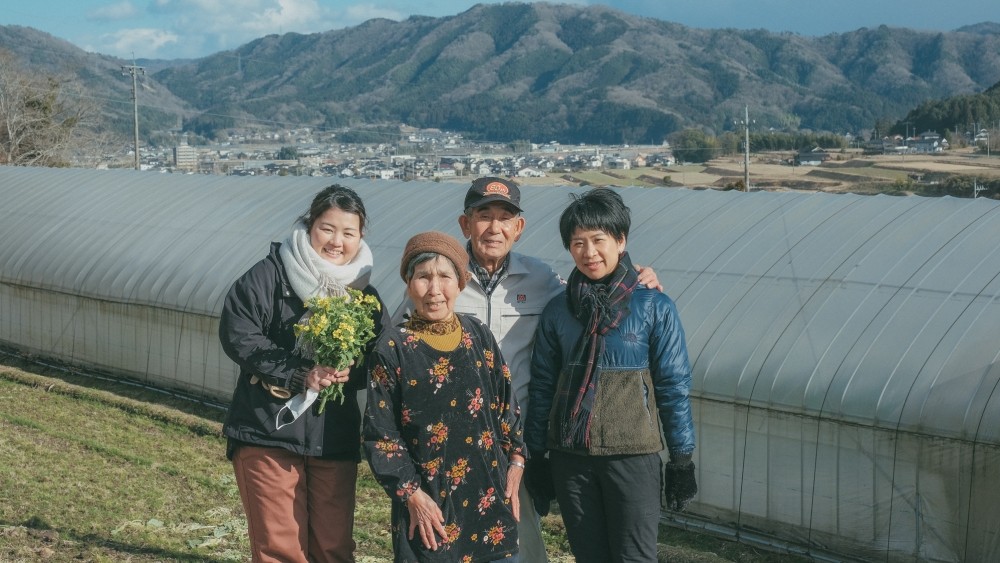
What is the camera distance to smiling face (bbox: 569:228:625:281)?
17.0 ft

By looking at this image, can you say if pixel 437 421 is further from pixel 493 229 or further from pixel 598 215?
pixel 598 215

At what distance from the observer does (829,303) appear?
9.50 metres

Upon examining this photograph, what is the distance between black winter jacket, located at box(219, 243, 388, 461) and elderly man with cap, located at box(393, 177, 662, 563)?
52cm

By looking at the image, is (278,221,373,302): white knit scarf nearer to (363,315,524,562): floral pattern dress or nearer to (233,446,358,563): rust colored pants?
(363,315,524,562): floral pattern dress

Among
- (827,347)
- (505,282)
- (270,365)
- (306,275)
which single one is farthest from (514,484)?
(827,347)

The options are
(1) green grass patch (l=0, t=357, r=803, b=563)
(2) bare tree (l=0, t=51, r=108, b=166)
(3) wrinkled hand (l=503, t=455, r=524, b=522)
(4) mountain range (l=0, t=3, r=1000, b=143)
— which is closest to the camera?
(3) wrinkled hand (l=503, t=455, r=524, b=522)

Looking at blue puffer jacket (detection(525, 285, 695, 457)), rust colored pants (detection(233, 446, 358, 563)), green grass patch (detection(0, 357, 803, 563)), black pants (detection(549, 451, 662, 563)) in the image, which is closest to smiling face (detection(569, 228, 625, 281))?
blue puffer jacket (detection(525, 285, 695, 457))

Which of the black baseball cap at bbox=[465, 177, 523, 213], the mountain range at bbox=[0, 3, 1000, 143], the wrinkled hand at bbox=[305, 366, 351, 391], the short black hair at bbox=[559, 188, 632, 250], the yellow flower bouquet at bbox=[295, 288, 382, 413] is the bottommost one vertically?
the wrinkled hand at bbox=[305, 366, 351, 391]

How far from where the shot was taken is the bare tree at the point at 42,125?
58906 mm

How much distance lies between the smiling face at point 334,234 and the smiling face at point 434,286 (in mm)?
589

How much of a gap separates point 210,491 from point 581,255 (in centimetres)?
624

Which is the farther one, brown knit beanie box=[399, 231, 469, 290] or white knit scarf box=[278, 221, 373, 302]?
white knit scarf box=[278, 221, 373, 302]

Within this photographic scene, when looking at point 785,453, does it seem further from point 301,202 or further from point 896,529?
point 301,202

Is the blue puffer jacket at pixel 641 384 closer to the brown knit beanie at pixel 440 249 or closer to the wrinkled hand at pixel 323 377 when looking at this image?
the brown knit beanie at pixel 440 249
